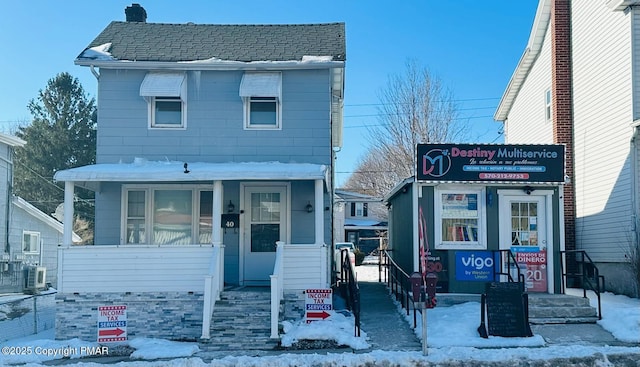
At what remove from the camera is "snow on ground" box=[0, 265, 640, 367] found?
29.0ft

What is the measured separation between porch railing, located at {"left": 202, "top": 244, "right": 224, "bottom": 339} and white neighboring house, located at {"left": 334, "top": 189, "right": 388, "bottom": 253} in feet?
98.1

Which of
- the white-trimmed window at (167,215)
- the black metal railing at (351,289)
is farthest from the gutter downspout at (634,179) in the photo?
the white-trimmed window at (167,215)

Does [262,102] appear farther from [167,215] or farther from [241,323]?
[241,323]

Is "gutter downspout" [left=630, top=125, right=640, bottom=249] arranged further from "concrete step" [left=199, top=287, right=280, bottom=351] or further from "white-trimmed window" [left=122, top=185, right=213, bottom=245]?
"white-trimmed window" [left=122, top=185, right=213, bottom=245]

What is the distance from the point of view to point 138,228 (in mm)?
13734

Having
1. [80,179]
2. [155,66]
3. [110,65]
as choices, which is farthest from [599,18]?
[80,179]

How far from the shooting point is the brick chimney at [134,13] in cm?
1733

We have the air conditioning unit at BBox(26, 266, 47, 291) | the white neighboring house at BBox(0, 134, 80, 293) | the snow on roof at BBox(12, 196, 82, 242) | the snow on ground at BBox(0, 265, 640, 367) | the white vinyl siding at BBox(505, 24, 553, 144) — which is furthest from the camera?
the air conditioning unit at BBox(26, 266, 47, 291)

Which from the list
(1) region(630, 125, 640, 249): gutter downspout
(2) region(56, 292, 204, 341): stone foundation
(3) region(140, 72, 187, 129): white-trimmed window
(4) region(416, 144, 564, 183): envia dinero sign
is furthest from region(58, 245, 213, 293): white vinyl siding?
(1) region(630, 125, 640, 249): gutter downspout

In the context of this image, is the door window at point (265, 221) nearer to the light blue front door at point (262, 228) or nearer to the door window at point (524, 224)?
the light blue front door at point (262, 228)

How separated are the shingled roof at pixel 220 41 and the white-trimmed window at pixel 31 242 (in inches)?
405

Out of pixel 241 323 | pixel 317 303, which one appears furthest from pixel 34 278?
pixel 317 303

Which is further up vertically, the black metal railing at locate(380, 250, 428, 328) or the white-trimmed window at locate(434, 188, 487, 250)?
the white-trimmed window at locate(434, 188, 487, 250)

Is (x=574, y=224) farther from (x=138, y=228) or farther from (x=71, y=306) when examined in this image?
(x=71, y=306)
